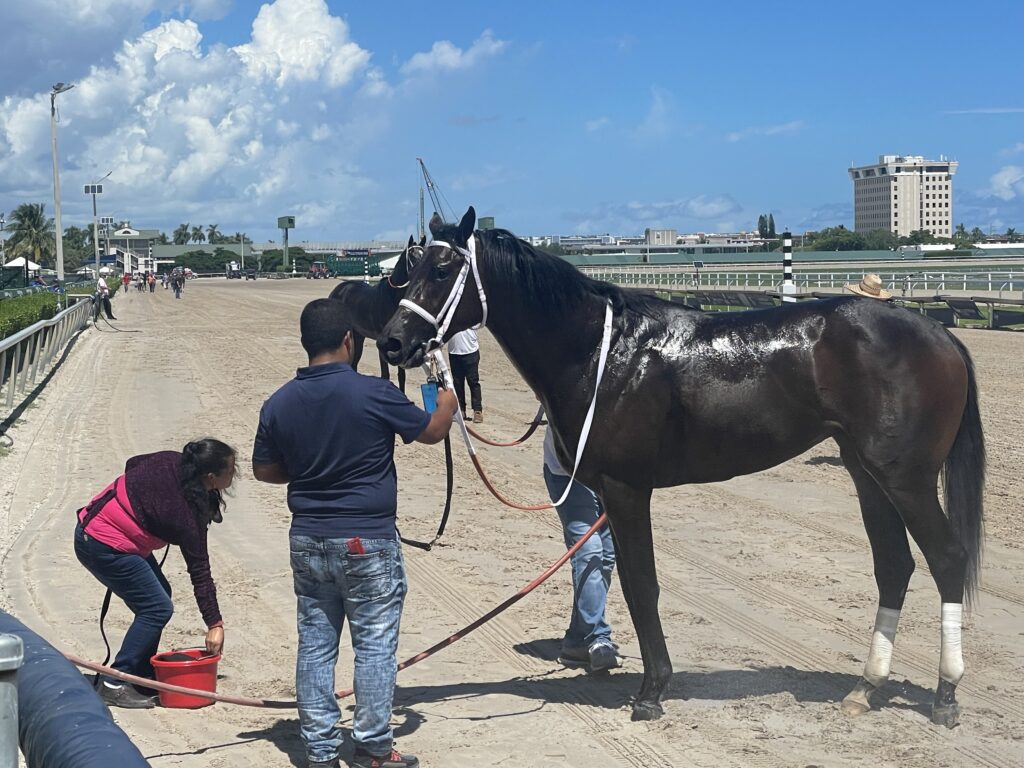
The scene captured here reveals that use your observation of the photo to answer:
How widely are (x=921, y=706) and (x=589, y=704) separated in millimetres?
1471

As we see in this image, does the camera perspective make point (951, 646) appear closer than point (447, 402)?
No

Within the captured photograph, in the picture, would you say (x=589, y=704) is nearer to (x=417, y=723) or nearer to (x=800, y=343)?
(x=417, y=723)

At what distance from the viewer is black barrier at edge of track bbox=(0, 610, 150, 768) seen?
1.79 meters

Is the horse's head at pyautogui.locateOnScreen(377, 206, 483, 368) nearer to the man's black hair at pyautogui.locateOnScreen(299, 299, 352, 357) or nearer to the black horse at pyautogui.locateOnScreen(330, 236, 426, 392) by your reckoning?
the man's black hair at pyautogui.locateOnScreen(299, 299, 352, 357)

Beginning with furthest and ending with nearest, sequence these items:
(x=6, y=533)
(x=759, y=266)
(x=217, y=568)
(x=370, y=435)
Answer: (x=759, y=266) < (x=6, y=533) < (x=217, y=568) < (x=370, y=435)

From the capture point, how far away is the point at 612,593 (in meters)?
6.88

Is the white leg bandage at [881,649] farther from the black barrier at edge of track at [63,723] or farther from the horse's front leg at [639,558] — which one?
the black barrier at edge of track at [63,723]

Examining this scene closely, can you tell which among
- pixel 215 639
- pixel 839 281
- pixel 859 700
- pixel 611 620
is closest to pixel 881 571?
pixel 859 700

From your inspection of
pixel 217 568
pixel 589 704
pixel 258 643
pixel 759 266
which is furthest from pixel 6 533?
pixel 759 266

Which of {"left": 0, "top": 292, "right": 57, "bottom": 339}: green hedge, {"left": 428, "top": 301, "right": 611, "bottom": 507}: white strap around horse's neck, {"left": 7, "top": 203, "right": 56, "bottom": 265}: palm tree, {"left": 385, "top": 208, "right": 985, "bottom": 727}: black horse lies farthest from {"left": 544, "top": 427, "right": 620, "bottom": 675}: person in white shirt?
{"left": 7, "top": 203, "right": 56, "bottom": 265}: palm tree

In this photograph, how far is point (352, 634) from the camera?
14.1 ft

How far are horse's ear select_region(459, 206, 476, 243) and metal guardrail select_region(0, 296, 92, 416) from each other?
9.86m

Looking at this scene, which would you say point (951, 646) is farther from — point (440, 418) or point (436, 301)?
point (436, 301)

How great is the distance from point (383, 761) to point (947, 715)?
2.37 metres
